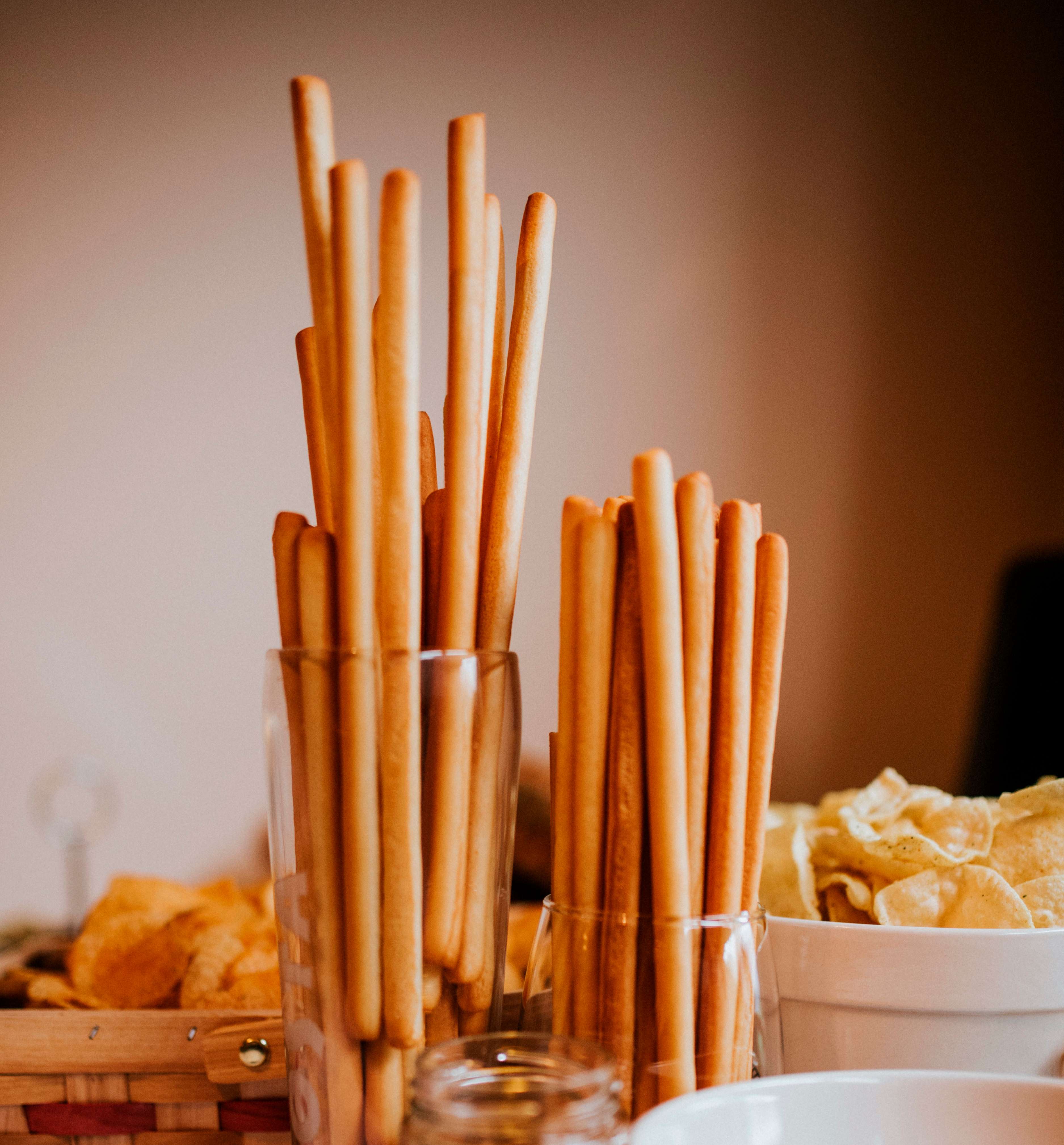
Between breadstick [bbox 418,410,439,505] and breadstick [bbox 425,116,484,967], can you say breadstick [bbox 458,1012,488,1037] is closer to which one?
breadstick [bbox 425,116,484,967]

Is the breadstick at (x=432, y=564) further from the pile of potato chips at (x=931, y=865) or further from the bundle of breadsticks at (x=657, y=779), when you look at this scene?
the pile of potato chips at (x=931, y=865)

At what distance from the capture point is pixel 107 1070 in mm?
363

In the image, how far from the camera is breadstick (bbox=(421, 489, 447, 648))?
28cm

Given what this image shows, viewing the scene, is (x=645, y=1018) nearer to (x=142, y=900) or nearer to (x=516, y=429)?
(x=516, y=429)

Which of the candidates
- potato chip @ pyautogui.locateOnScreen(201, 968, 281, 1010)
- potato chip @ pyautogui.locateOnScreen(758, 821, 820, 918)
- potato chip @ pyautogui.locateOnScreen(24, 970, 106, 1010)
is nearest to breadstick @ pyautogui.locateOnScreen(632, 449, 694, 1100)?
potato chip @ pyautogui.locateOnScreen(758, 821, 820, 918)

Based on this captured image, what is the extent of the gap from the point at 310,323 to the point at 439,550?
3.41 ft

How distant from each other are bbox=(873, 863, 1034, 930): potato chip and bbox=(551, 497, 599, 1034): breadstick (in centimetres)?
13

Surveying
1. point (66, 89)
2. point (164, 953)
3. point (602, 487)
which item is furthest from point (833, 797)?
point (66, 89)

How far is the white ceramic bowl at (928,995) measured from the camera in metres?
0.30

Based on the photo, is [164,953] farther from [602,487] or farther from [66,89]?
[66,89]

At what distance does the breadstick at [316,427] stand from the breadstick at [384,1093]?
0.46ft

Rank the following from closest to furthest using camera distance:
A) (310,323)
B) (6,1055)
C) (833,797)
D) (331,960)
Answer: (331,960) → (6,1055) → (833,797) → (310,323)

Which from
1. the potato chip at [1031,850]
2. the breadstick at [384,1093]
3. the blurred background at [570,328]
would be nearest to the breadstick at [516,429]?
the breadstick at [384,1093]

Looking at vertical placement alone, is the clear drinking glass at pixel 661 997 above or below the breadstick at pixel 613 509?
below
